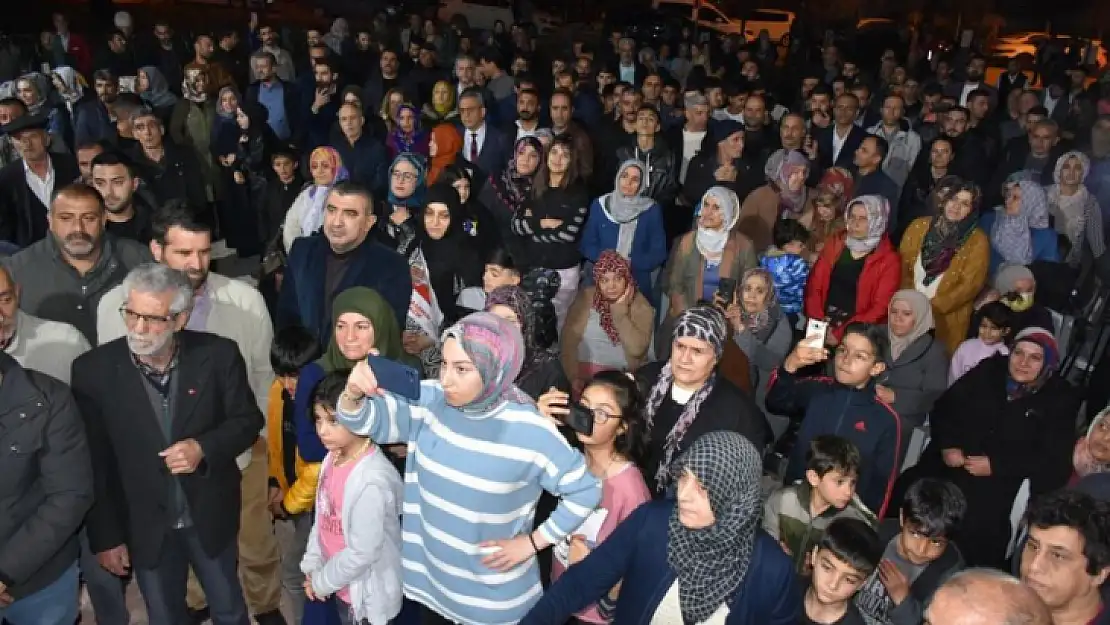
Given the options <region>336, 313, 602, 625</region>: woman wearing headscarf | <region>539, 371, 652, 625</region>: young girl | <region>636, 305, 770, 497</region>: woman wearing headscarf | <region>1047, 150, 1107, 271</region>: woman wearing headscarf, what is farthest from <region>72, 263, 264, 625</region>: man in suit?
<region>1047, 150, 1107, 271</region>: woman wearing headscarf

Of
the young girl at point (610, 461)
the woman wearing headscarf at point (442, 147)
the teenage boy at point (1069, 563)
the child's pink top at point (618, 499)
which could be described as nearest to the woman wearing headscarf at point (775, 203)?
the woman wearing headscarf at point (442, 147)

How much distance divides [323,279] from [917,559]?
111 inches

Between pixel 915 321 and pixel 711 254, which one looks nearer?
pixel 915 321

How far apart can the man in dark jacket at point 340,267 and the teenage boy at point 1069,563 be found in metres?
2.78

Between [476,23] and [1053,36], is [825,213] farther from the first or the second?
[1053,36]

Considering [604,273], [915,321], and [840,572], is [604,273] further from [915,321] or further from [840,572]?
[840,572]

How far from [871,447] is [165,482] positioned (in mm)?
2751

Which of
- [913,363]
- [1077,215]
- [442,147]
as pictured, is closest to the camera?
[913,363]

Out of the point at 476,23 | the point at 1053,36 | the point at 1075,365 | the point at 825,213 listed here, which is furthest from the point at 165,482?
the point at 1053,36

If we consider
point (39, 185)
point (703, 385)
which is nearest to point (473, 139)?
point (39, 185)

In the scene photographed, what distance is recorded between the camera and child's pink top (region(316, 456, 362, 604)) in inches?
117

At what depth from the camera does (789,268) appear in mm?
5383

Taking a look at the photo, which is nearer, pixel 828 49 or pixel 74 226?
pixel 74 226

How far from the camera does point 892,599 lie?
3.14 m
